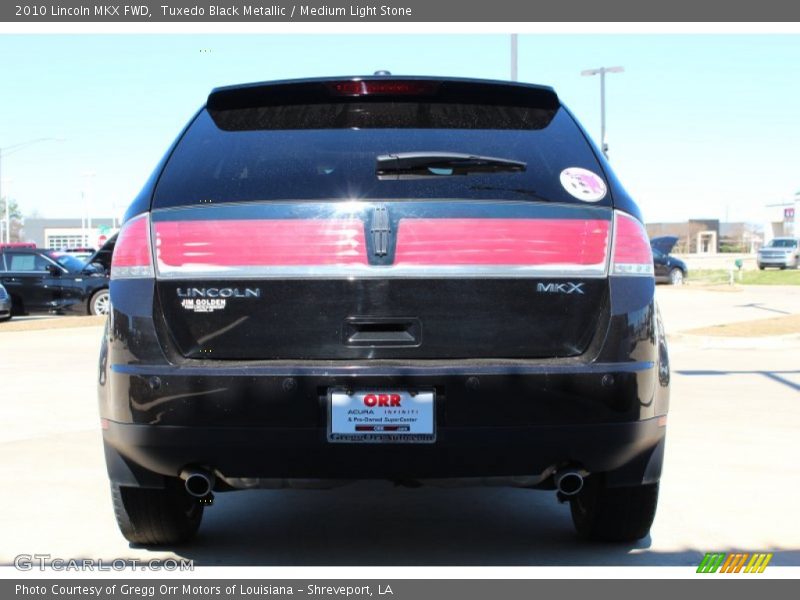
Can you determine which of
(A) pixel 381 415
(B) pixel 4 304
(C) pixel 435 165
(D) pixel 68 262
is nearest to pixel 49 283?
(D) pixel 68 262

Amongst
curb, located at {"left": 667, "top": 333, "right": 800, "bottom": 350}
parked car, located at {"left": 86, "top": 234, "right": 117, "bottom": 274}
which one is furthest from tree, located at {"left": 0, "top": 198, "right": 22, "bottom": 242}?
curb, located at {"left": 667, "top": 333, "right": 800, "bottom": 350}

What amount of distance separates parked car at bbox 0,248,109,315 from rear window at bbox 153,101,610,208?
19984 mm

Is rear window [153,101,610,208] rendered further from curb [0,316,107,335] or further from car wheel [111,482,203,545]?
curb [0,316,107,335]

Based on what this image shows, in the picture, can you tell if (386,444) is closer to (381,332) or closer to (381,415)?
(381,415)

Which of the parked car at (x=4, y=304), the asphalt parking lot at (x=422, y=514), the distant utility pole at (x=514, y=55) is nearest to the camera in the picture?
the asphalt parking lot at (x=422, y=514)

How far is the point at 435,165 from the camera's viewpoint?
151 inches

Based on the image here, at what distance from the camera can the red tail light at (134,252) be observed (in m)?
3.83

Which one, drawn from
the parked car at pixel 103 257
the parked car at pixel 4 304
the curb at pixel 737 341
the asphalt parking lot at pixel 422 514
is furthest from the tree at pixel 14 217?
the asphalt parking lot at pixel 422 514

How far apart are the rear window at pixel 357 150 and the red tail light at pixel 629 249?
0.40 feet

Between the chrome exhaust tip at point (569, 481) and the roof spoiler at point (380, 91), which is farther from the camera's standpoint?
the roof spoiler at point (380, 91)

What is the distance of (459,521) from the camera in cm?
516

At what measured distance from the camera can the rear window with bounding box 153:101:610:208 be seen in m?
3.79

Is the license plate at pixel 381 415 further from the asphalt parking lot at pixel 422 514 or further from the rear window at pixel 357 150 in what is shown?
the asphalt parking lot at pixel 422 514

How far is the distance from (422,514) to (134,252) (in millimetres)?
2180
